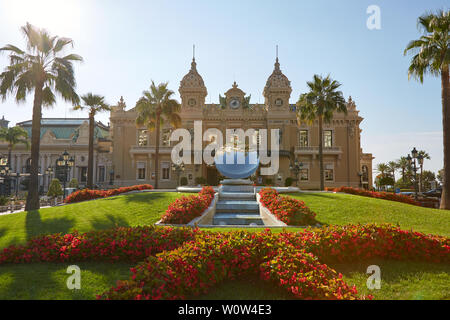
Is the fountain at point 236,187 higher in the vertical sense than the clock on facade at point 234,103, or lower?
lower

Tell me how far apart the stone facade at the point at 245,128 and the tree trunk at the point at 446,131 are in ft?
65.0

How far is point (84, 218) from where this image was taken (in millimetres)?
12109

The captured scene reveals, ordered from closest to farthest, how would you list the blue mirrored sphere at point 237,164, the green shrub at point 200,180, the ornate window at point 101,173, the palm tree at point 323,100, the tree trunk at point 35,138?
the tree trunk at point 35,138 → the blue mirrored sphere at point 237,164 → the palm tree at point 323,100 → the green shrub at point 200,180 → the ornate window at point 101,173

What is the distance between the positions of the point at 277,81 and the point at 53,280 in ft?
123

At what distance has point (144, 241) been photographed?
643 cm

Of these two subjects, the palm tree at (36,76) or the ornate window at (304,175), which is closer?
the palm tree at (36,76)

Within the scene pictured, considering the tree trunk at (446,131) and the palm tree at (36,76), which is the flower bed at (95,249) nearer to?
the palm tree at (36,76)

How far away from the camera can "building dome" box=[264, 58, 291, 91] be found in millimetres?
38188

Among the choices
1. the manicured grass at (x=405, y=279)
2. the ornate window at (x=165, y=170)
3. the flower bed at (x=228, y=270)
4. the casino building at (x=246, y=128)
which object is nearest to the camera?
the flower bed at (x=228, y=270)

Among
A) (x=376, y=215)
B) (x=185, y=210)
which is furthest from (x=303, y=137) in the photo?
(x=185, y=210)

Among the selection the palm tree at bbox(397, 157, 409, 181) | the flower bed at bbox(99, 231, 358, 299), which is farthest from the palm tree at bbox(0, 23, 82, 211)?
the palm tree at bbox(397, 157, 409, 181)

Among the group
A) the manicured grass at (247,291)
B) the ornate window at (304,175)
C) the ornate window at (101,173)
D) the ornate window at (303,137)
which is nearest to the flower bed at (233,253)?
the manicured grass at (247,291)

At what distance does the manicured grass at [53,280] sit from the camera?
15.1 ft

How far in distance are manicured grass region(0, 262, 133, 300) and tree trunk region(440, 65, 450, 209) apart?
63.6ft
